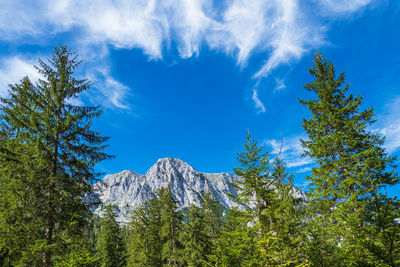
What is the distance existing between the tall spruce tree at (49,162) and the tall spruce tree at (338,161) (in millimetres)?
11306

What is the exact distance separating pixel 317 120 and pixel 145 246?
1001 inches

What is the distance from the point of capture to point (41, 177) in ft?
29.9

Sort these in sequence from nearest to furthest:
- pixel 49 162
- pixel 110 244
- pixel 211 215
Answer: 1. pixel 49 162
2. pixel 211 215
3. pixel 110 244

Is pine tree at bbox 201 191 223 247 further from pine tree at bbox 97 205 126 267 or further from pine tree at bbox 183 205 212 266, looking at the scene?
pine tree at bbox 97 205 126 267

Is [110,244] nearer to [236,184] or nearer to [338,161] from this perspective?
[236,184]

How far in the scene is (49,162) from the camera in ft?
31.9

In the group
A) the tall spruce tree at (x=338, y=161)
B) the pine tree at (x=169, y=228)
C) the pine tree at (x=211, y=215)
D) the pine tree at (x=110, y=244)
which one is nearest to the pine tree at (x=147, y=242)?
the pine tree at (x=169, y=228)

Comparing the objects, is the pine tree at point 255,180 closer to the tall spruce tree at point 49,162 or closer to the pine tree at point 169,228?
the tall spruce tree at point 49,162

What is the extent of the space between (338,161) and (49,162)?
14629 millimetres

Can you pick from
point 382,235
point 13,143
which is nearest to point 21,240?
point 13,143

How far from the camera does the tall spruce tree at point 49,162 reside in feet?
28.1

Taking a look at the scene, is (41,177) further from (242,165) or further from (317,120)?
(317,120)

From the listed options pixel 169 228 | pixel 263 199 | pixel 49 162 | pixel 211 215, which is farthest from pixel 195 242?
pixel 49 162

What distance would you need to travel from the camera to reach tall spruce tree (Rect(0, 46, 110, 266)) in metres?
8.58
